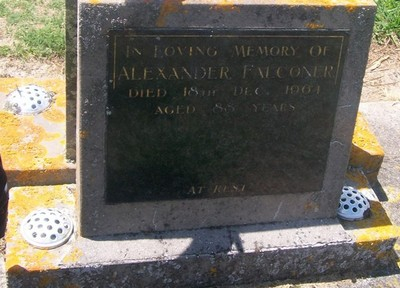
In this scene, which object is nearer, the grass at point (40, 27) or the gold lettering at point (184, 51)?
the gold lettering at point (184, 51)

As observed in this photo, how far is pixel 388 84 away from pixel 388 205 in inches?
67.7

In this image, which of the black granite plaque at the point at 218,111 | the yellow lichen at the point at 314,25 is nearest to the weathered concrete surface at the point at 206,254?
the black granite plaque at the point at 218,111

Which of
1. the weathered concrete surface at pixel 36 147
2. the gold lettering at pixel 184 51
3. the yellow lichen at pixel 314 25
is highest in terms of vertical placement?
the yellow lichen at pixel 314 25

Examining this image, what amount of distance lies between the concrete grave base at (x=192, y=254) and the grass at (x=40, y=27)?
2.02 m

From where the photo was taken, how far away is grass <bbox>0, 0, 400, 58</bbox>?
5.52 metres

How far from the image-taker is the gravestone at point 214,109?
10.0ft

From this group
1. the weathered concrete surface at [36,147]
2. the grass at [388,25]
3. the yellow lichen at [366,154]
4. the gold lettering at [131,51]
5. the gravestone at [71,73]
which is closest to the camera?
the gold lettering at [131,51]

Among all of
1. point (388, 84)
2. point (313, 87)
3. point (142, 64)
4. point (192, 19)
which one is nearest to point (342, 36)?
point (313, 87)

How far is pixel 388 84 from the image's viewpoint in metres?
5.66

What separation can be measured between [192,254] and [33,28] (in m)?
2.98

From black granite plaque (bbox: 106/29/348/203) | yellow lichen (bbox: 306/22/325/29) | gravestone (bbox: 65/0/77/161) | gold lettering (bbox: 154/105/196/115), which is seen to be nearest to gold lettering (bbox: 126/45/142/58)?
black granite plaque (bbox: 106/29/348/203)

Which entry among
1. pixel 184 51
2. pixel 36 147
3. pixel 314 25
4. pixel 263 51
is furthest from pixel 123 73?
pixel 36 147

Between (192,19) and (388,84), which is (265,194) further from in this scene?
(388,84)

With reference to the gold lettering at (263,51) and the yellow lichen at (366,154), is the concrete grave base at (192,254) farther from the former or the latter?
the gold lettering at (263,51)
